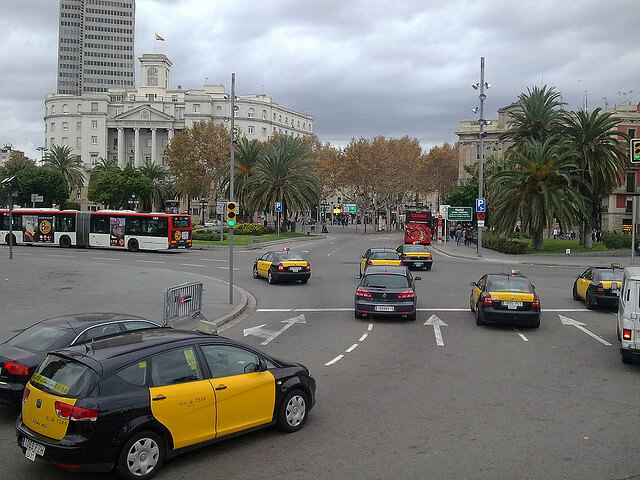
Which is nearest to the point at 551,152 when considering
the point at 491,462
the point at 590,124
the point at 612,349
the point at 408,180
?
the point at 590,124

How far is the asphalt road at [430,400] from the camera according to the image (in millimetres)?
6961

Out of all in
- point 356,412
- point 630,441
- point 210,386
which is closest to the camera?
point 210,386

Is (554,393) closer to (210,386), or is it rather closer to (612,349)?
(612,349)

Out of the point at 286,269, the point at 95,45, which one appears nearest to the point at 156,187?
the point at 286,269

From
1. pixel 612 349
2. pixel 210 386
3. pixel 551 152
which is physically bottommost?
pixel 612 349

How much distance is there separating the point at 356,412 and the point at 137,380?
143 inches

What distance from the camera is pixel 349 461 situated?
23.2 ft

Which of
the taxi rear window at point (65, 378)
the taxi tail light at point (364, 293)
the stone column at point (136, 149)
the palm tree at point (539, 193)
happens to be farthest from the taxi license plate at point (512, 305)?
the stone column at point (136, 149)

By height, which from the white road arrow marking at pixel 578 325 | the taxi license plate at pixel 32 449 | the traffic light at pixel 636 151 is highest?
the traffic light at pixel 636 151

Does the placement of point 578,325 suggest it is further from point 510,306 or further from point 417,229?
point 417,229

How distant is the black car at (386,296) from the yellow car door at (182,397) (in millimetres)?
10638

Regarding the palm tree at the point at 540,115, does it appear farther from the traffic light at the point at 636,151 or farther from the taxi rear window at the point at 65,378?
the taxi rear window at the point at 65,378

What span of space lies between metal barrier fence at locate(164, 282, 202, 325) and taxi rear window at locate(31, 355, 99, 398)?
8401 millimetres

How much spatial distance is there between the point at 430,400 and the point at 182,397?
14.6ft
